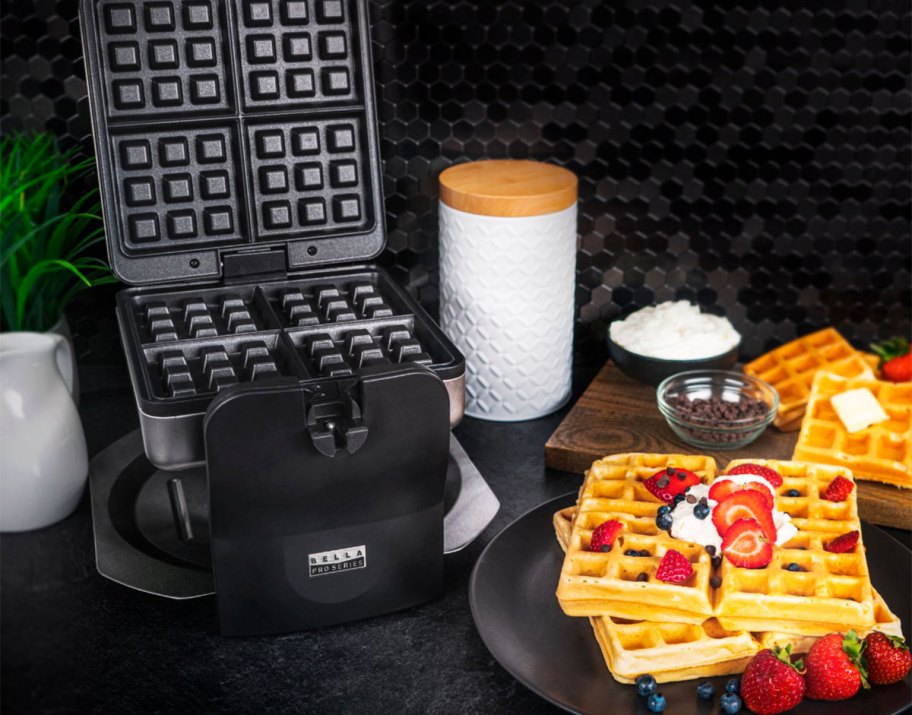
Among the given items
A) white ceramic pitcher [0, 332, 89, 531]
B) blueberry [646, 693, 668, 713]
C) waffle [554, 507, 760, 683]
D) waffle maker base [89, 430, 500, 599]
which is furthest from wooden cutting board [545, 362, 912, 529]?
white ceramic pitcher [0, 332, 89, 531]

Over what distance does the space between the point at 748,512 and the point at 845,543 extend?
0.13 meters

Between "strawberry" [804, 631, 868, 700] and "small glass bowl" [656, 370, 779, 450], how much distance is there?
56 cm

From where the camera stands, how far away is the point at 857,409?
1.85m

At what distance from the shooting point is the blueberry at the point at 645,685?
1355 millimetres

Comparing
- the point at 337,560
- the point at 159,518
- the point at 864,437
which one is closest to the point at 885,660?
the point at 864,437

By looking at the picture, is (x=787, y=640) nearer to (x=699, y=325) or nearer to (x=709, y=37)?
(x=699, y=325)

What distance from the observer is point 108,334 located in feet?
7.12

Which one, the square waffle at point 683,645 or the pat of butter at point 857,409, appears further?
the pat of butter at point 857,409

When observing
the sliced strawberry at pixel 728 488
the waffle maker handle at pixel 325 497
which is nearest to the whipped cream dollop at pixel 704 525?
the sliced strawberry at pixel 728 488

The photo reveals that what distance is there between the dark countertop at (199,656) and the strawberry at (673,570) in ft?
0.75

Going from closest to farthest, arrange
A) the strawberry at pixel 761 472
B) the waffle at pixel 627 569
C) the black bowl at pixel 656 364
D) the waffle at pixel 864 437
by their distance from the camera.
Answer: the waffle at pixel 627 569, the strawberry at pixel 761 472, the waffle at pixel 864 437, the black bowl at pixel 656 364

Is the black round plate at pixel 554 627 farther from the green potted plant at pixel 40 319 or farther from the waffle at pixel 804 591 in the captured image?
the green potted plant at pixel 40 319

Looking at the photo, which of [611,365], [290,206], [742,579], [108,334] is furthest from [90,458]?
[742,579]

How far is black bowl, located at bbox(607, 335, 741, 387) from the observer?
2.02 m
